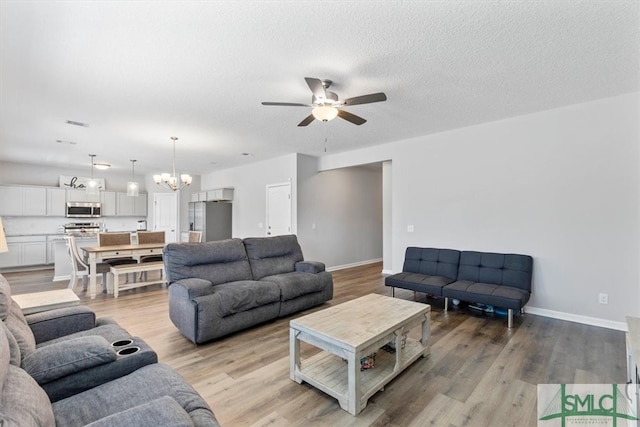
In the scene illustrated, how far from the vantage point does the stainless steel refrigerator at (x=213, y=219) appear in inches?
317

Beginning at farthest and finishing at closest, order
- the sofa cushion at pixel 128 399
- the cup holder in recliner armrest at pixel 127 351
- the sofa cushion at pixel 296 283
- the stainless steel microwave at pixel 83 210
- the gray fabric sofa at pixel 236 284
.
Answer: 1. the stainless steel microwave at pixel 83 210
2. the sofa cushion at pixel 296 283
3. the gray fabric sofa at pixel 236 284
4. the cup holder in recliner armrest at pixel 127 351
5. the sofa cushion at pixel 128 399

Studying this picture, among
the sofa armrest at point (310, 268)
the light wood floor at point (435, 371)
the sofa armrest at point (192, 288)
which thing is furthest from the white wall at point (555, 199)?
the sofa armrest at point (192, 288)

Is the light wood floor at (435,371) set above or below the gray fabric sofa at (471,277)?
below

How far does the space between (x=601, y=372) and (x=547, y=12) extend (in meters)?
2.80

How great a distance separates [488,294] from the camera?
3.50 m

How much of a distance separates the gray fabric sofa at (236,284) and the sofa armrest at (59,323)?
3.00 feet

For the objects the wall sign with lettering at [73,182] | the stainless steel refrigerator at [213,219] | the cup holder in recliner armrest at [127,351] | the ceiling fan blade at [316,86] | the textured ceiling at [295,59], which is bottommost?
the cup holder in recliner armrest at [127,351]

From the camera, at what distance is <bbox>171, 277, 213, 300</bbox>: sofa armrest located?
304cm

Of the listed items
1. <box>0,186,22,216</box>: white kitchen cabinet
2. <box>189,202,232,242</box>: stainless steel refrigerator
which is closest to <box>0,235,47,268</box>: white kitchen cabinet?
<box>0,186,22,216</box>: white kitchen cabinet

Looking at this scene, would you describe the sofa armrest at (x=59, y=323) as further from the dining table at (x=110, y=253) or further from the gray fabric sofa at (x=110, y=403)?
the dining table at (x=110, y=253)

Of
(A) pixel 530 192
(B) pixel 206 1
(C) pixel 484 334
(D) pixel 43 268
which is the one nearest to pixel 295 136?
(B) pixel 206 1

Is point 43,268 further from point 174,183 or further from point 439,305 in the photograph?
point 439,305

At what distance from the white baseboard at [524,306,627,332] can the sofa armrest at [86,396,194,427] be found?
439 cm

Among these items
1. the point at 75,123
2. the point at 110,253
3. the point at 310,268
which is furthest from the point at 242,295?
the point at 75,123
